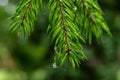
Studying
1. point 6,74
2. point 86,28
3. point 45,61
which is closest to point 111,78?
point 45,61

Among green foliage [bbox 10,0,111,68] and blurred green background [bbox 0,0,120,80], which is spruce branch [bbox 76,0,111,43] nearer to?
green foliage [bbox 10,0,111,68]

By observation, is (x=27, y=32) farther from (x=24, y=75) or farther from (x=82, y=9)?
(x=24, y=75)

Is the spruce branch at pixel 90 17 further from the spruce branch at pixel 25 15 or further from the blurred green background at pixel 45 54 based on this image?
the blurred green background at pixel 45 54

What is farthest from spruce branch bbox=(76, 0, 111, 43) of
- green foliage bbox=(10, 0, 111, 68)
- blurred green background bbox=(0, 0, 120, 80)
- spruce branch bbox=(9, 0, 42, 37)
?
blurred green background bbox=(0, 0, 120, 80)

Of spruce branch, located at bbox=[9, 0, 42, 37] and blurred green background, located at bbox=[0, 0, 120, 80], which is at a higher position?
spruce branch, located at bbox=[9, 0, 42, 37]

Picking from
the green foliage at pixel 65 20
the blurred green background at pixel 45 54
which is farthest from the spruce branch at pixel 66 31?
the blurred green background at pixel 45 54

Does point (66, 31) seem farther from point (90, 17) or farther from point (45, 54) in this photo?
point (45, 54)

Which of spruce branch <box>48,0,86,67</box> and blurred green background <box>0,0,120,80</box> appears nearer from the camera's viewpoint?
spruce branch <box>48,0,86,67</box>
